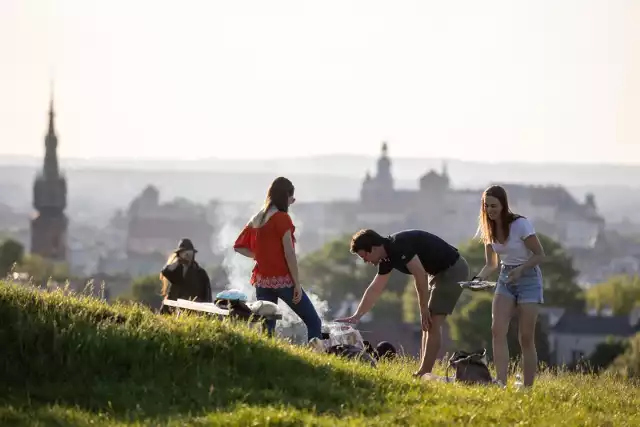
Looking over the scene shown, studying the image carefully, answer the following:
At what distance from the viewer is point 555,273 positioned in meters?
98.4

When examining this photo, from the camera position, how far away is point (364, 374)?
1082 centimetres

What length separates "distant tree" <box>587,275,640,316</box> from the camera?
414 ft

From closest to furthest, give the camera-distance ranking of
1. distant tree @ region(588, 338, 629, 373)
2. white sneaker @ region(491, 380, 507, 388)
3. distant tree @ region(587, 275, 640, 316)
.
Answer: white sneaker @ region(491, 380, 507, 388) → distant tree @ region(588, 338, 629, 373) → distant tree @ region(587, 275, 640, 316)

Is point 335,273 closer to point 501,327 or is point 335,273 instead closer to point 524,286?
point 501,327

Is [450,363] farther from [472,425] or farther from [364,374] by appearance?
[472,425]

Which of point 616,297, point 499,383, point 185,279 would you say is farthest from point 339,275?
point 499,383

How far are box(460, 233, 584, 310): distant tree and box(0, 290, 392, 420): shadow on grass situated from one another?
81.3 metres

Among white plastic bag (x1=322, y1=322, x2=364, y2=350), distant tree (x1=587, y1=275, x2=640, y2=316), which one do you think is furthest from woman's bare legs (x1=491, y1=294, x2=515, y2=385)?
distant tree (x1=587, y1=275, x2=640, y2=316)

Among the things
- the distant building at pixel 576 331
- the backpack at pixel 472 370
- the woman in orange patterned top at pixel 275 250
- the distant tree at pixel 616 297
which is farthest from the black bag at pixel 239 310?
the distant tree at pixel 616 297

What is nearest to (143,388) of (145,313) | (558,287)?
(145,313)

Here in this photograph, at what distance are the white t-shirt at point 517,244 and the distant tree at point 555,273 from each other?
80.1 meters

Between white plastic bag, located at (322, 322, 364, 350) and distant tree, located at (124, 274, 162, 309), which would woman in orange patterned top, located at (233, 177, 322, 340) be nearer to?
white plastic bag, located at (322, 322, 364, 350)

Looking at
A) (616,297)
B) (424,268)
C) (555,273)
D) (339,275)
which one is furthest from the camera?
(339,275)

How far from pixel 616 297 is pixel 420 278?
12062 centimetres
